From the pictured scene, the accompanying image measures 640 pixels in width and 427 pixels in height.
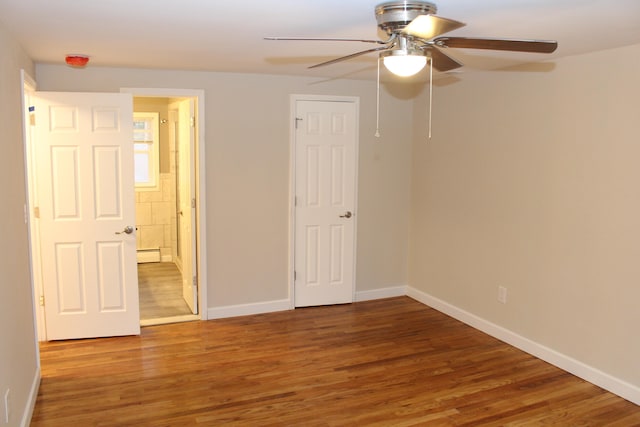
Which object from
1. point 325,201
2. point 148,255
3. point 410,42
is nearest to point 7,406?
point 410,42

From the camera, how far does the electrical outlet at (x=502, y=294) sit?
171 inches

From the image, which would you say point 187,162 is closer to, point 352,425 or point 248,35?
point 248,35

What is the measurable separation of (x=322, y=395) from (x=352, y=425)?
41cm

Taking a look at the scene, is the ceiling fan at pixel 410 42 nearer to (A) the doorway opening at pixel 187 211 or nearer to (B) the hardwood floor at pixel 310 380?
(B) the hardwood floor at pixel 310 380

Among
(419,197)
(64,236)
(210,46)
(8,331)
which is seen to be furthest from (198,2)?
(419,197)

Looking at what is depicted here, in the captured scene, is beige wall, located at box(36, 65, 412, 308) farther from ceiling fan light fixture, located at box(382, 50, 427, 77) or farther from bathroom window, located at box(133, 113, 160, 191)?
bathroom window, located at box(133, 113, 160, 191)

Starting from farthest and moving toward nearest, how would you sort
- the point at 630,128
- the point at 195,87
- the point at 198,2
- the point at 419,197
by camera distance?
the point at 419,197
the point at 195,87
the point at 630,128
the point at 198,2

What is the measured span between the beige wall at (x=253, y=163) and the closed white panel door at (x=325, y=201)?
0.13 meters

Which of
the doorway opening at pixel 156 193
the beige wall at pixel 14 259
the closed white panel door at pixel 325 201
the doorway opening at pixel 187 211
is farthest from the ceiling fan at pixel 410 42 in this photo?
the doorway opening at pixel 156 193

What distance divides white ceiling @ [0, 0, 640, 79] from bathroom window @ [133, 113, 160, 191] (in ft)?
10.4

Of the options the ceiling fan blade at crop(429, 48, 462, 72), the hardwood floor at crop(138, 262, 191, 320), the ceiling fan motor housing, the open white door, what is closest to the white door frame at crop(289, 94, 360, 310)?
the open white door

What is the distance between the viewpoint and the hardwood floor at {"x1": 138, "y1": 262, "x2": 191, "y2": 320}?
5078 mm

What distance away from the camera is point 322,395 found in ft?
11.2

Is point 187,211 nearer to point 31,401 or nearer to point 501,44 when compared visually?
point 31,401
